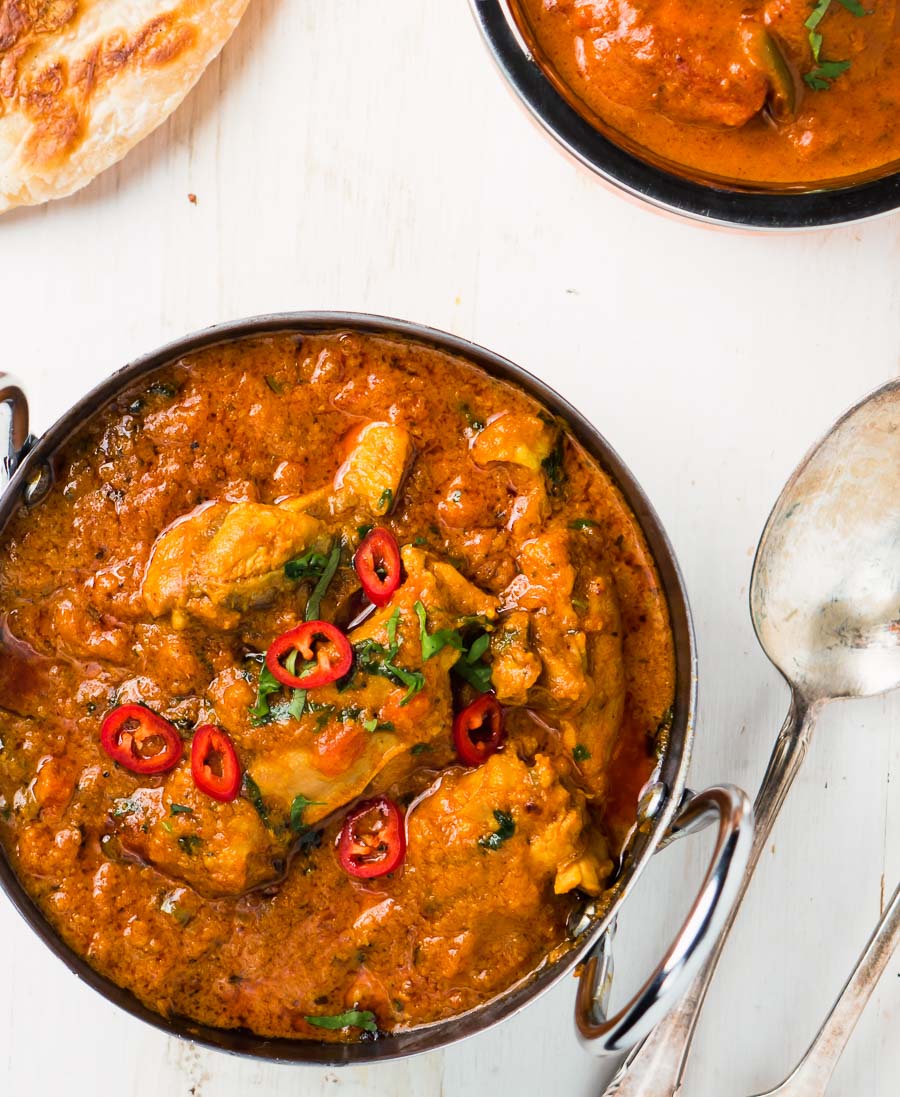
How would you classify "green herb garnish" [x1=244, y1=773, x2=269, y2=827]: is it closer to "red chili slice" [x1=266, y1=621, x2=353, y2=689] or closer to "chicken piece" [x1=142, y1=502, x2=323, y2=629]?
"red chili slice" [x1=266, y1=621, x2=353, y2=689]

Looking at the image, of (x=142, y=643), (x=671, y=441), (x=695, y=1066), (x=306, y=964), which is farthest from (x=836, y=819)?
(x=142, y=643)

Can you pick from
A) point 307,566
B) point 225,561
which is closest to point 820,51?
point 307,566

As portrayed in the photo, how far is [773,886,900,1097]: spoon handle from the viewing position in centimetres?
293

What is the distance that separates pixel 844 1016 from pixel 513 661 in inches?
54.1

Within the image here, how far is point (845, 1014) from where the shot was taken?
115 inches

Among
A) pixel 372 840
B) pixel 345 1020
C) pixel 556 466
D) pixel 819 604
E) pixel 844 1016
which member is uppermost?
pixel 556 466

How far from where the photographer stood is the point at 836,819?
3.12 m

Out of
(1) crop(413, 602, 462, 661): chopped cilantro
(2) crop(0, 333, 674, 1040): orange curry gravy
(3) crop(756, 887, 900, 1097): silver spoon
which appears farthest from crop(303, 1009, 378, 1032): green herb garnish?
(3) crop(756, 887, 900, 1097): silver spoon

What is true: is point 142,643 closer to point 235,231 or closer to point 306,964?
point 306,964

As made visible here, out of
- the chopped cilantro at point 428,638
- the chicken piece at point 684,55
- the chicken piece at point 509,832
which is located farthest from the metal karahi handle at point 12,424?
the chicken piece at point 684,55

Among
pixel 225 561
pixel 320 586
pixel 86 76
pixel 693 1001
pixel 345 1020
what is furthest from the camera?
pixel 86 76

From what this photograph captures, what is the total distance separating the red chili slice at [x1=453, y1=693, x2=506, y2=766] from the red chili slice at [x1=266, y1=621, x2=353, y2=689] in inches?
11.8

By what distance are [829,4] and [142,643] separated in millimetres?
2038

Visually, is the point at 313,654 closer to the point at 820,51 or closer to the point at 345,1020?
the point at 345,1020
